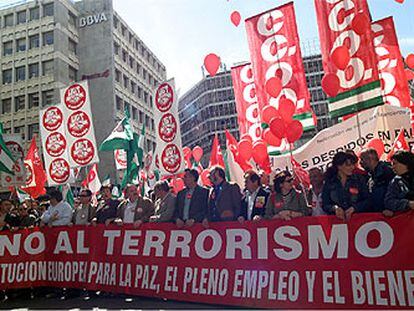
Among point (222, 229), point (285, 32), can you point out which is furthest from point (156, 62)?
point (222, 229)

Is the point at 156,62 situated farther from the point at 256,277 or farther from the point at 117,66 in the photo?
the point at 256,277

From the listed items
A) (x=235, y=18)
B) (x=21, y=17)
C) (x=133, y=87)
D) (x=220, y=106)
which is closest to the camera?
(x=235, y=18)

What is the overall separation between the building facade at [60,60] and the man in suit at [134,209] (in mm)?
33026

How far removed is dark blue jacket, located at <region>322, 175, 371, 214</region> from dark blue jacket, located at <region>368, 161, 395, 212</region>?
0.24 ft

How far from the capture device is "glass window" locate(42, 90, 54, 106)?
37938 mm

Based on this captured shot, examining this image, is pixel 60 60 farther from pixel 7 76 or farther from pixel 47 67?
pixel 7 76

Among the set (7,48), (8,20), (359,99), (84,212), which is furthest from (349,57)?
(8,20)

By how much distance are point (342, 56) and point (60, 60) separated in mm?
36842

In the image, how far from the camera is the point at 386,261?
14.0ft

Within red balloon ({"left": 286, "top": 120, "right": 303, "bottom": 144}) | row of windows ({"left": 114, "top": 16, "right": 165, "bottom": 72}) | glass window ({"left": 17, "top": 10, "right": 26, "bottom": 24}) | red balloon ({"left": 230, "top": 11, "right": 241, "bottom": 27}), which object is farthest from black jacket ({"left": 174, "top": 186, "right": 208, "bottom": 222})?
row of windows ({"left": 114, "top": 16, "right": 165, "bottom": 72})

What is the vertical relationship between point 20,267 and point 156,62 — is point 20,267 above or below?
below

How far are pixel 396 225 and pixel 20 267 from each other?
602 cm

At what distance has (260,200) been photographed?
223 inches

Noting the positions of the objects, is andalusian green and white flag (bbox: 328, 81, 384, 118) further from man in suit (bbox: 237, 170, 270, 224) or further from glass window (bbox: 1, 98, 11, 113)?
glass window (bbox: 1, 98, 11, 113)
